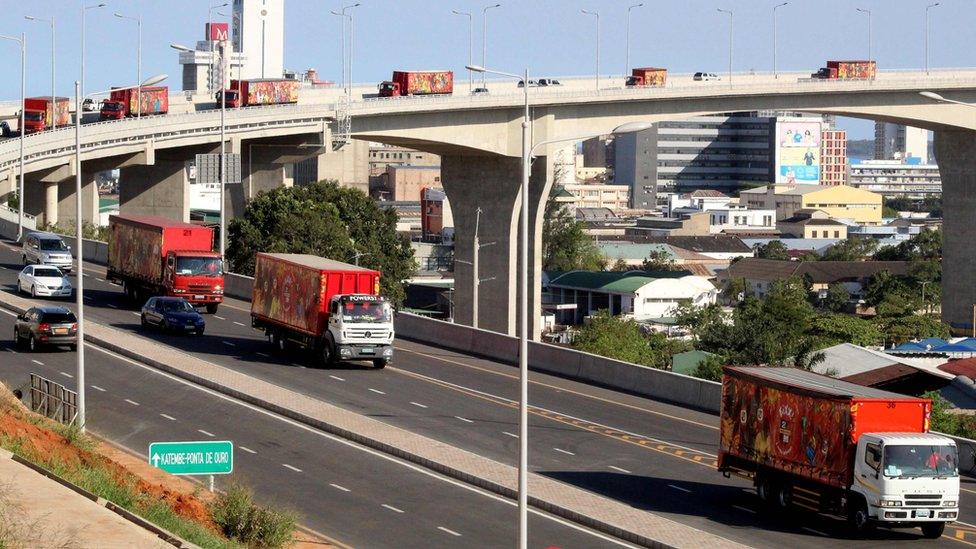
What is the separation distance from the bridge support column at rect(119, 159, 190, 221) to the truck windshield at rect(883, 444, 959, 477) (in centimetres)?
6849

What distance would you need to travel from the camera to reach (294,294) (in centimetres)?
5059

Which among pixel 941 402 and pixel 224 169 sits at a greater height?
pixel 224 169

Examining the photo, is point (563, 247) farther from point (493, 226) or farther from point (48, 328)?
point (48, 328)

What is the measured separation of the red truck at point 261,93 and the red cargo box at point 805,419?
56.3 m

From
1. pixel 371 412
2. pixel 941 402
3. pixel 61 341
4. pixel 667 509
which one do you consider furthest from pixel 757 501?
pixel 61 341

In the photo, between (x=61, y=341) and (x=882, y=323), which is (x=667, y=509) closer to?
(x=61, y=341)

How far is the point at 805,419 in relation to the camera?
31.3m

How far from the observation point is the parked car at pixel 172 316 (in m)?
55.3

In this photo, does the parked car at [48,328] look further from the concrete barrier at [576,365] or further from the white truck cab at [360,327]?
the concrete barrier at [576,365]

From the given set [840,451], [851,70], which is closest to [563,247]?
[851,70]

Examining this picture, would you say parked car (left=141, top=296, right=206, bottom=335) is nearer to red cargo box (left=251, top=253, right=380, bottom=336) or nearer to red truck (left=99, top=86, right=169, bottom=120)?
red cargo box (left=251, top=253, right=380, bottom=336)

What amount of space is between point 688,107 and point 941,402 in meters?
47.8

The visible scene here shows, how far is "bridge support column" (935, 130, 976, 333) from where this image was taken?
10538 centimetres

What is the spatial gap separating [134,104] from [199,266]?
28442 mm
